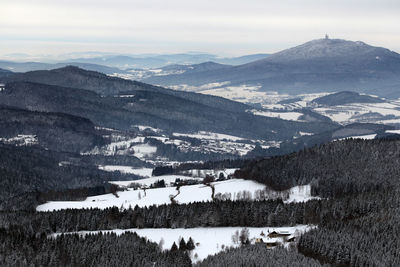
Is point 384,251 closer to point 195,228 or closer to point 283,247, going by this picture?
point 283,247

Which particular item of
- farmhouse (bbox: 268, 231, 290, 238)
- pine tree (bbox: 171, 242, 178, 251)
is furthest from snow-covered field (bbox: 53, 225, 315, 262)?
pine tree (bbox: 171, 242, 178, 251)

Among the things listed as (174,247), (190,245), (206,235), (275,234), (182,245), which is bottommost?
(206,235)

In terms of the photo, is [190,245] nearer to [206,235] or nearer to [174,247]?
[174,247]

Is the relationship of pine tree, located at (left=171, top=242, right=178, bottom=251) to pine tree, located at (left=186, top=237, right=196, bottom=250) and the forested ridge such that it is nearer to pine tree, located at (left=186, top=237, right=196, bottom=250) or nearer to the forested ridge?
pine tree, located at (left=186, top=237, right=196, bottom=250)

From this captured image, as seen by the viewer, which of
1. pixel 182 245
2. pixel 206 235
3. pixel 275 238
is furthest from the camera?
pixel 206 235

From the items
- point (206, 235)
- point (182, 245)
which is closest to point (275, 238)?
point (206, 235)

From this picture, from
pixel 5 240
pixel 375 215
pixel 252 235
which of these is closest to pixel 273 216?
pixel 252 235
